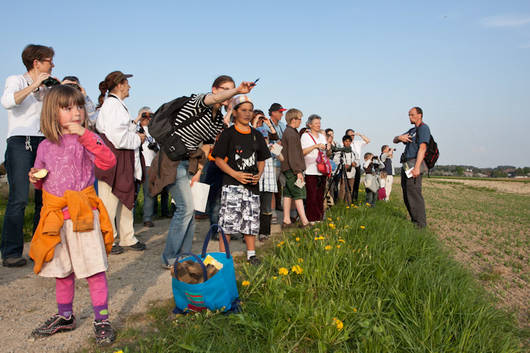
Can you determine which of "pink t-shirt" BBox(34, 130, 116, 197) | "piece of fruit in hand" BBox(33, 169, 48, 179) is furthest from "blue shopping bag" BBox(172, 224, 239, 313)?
"piece of fruit in hand" BBox(33, 169, 48, 179)

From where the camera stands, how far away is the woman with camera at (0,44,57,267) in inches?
168

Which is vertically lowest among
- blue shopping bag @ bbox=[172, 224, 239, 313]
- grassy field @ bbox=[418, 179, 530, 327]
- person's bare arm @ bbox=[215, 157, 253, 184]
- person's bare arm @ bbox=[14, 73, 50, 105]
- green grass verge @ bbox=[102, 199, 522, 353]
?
grassy field @ bbox=[418, 179, 530, 327]

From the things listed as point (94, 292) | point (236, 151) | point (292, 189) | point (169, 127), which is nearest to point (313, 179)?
point (292, 189)

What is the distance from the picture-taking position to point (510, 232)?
8.27 m

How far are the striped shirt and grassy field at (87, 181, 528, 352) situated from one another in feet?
4.86

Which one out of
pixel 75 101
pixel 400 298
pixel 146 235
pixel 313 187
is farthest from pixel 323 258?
pixel 146 235

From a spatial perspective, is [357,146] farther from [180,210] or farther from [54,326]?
[54,326]

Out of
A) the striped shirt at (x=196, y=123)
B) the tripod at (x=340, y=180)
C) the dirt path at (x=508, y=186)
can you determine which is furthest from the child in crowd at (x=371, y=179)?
the dirt path at (x=508, y=186)

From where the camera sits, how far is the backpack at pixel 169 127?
389cm

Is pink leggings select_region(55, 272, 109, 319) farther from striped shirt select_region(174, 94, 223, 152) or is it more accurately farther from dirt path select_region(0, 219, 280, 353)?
striped shirt select_region(174, 94, 223, 152)

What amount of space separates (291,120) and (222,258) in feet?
13.0

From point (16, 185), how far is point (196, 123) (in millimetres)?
2295

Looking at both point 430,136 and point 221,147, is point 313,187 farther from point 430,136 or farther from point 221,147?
point 221,147

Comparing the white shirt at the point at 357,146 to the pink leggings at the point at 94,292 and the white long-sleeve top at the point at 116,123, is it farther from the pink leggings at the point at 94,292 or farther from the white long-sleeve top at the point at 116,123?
the pink leggings at the point at 94,292
